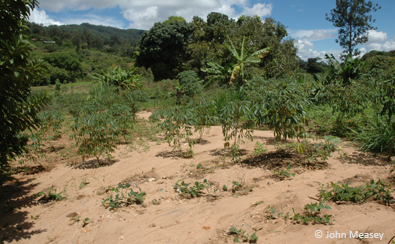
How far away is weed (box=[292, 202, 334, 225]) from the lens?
2799mm

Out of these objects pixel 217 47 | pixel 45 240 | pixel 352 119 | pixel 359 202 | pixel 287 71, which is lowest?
pixel 45 240

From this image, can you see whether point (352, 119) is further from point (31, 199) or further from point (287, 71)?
point (287, 71)

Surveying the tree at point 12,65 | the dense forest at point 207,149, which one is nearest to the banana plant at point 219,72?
the dense forest at point 207,149

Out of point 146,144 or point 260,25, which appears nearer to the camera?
point 146,144

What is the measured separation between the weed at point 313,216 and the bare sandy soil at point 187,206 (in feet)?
0.23

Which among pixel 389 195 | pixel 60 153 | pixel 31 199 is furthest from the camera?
pixel 60 153

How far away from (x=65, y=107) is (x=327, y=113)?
11.4 m

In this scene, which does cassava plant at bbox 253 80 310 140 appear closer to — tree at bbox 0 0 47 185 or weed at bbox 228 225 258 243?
weed at bbox 228 225 258 243

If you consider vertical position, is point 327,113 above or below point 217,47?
below

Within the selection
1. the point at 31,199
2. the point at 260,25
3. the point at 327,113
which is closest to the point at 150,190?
the point at 31,199

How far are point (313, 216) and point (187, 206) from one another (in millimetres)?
1626

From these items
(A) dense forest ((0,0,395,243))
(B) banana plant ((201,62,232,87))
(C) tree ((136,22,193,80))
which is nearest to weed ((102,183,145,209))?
(A) dense forest ((0,0,395,243))

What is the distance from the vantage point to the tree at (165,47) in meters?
28.5

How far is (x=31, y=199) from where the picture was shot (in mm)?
4449
